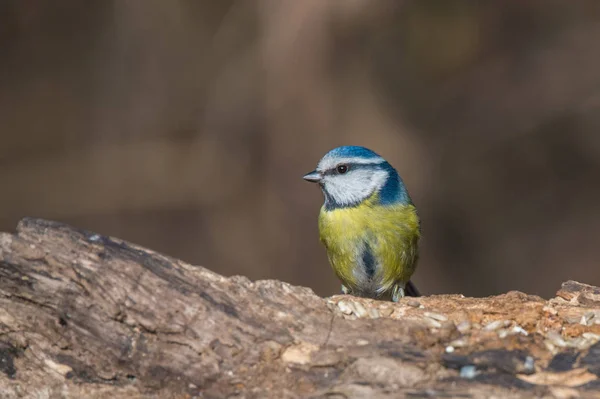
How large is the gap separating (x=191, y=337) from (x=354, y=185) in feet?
5.51

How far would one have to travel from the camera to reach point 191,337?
281 centimetres

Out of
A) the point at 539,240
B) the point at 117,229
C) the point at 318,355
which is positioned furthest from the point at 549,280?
the point at 318,355

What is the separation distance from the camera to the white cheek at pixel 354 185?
4.22 meters

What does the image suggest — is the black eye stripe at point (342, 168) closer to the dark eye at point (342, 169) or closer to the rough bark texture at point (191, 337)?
the dark eye at point (342, 169)

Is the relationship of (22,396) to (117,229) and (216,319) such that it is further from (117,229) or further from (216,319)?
(117,229)

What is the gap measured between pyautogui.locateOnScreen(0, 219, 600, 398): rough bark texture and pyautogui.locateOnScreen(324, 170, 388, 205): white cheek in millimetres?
1289

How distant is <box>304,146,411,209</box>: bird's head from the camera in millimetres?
4234

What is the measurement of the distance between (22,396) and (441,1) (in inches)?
218

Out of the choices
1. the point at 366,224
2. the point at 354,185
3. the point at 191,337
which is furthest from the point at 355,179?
the point at 191,337

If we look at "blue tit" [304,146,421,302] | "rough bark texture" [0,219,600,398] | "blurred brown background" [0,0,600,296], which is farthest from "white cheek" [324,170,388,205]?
"blurred brown background" [0,0,600,296]

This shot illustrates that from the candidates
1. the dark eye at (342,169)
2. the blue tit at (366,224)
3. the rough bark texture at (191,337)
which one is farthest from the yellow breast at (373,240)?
the rough bark texture at (191,337)

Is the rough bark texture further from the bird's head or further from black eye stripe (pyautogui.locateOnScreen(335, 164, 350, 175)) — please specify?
black eye stripe (pyautogui.locateOnScreen(335, 164, 350, 175))

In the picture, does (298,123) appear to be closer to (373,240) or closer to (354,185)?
(354,185)

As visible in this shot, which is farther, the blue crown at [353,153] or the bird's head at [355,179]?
the blue crown at [353,153]
